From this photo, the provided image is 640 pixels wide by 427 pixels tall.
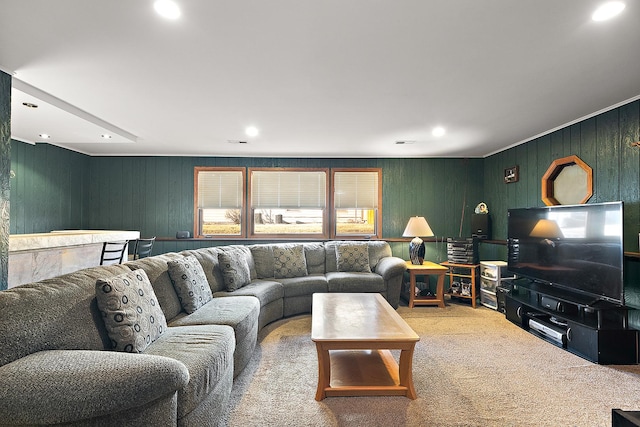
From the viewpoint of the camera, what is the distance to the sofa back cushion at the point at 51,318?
1553mm

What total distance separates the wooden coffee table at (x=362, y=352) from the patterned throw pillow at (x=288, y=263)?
164cm

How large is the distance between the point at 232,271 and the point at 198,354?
1993 millimetres

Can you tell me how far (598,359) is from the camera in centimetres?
301

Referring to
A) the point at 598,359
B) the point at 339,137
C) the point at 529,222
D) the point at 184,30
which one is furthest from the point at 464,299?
the point at 184,30

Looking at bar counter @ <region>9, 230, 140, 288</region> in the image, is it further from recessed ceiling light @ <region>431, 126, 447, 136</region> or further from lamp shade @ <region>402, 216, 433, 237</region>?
→ recessed ceiling light @ <region>431, 126, 447, 136</region>

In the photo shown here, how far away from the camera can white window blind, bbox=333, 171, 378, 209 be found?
239 inches

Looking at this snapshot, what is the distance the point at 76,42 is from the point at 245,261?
109 inches

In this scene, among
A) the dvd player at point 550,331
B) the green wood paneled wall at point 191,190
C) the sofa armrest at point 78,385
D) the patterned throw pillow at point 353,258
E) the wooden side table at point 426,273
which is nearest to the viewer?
the sofa armrest at point 78,385

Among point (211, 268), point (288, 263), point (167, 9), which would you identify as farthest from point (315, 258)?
point (167, 9)

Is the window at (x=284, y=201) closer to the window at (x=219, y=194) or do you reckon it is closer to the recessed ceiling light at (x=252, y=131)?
the window at (x=219, y=194)

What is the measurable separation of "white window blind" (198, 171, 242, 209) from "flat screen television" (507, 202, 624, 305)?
428cm

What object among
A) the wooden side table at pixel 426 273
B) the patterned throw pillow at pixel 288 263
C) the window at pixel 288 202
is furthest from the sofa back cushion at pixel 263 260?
the wooden side table at pixel 426 273

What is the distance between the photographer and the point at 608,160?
11.5 ft

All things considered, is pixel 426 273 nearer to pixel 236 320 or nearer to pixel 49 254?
pixel 236 320
